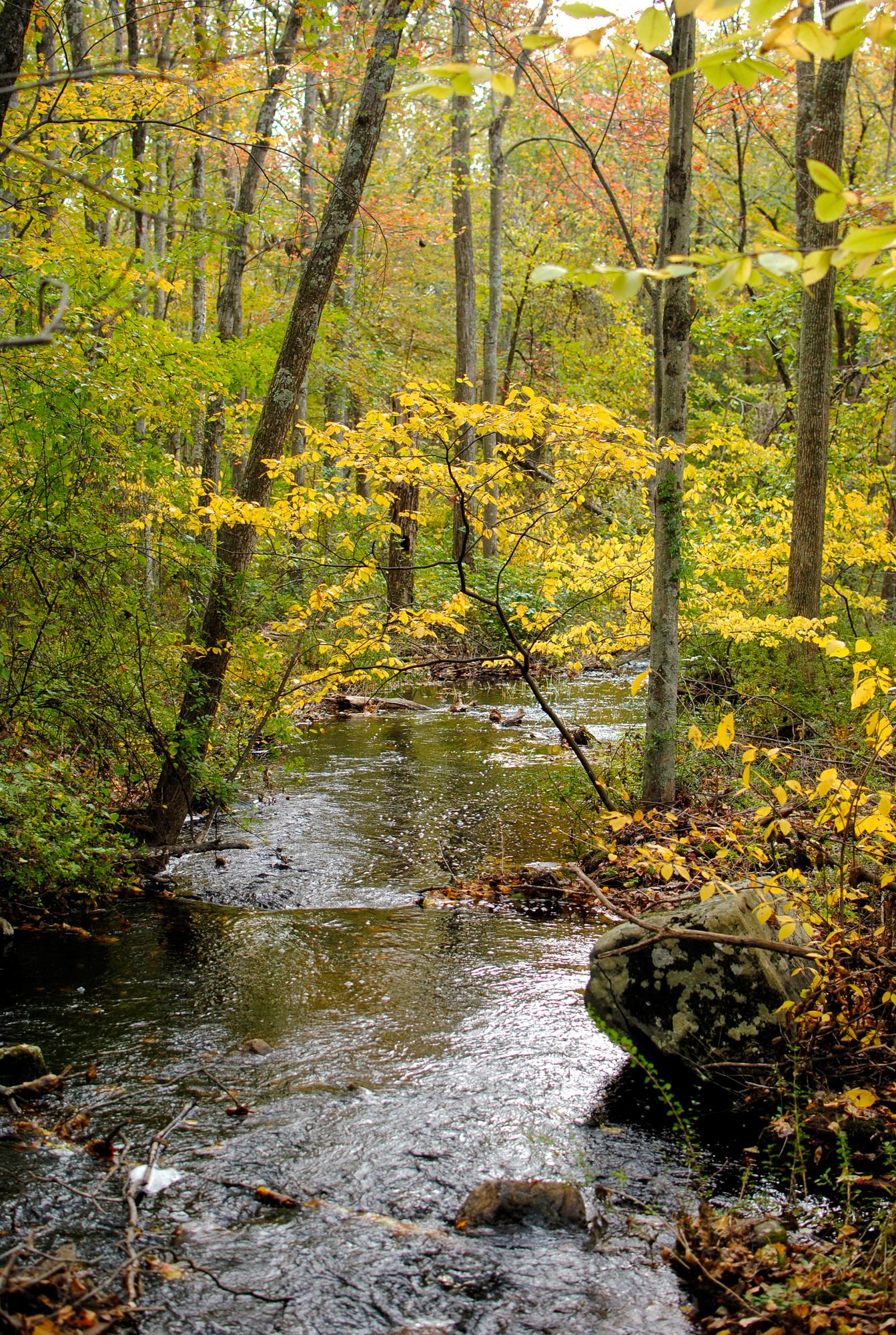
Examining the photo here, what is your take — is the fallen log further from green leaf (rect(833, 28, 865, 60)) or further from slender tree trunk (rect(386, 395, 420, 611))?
green leaf (rect(833, 28, 865, 60))

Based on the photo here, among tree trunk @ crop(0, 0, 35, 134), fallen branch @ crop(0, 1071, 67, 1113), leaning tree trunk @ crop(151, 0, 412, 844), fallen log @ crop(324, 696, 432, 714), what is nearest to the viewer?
fallen branch @ crop(0, 1071, 67, 1113)

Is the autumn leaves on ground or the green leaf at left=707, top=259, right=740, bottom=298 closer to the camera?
the green leaf at left=707, top=259, right=740, bottom=298

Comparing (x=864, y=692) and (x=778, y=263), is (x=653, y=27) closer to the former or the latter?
(x=778, y=263)

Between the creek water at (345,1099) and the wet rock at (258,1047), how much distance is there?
1.8 inches

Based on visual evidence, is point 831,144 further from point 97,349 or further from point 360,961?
point 360,961

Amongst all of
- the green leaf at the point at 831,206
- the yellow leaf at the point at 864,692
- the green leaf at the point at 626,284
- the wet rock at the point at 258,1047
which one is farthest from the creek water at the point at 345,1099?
the green leaf at the point at 831,206

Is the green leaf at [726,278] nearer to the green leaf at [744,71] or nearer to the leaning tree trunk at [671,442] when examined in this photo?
the green leaf at [744,71]

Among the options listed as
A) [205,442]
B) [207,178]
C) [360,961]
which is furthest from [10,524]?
[207,178]

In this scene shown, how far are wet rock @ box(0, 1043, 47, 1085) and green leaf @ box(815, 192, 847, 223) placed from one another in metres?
4.55

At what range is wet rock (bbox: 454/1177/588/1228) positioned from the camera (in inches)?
136

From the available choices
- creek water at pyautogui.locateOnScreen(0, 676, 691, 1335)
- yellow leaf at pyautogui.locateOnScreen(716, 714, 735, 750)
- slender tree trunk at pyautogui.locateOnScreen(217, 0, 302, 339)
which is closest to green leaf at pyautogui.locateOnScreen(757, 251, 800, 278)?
yellow leaf at pyautogui.locateOnScreen(716, 714, 735, 750)

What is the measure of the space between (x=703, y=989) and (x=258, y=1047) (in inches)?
87.8

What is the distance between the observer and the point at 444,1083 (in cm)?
444

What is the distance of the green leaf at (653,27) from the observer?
1830 millimetres
